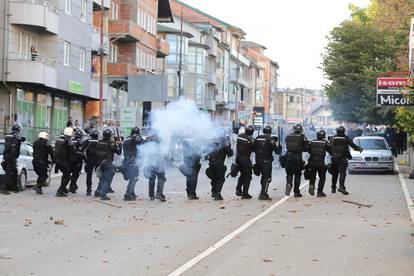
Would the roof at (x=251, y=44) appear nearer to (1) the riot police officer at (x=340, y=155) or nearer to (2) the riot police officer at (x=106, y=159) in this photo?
(1) the riot police officer at (x=340, y=155)

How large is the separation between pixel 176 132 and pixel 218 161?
1.87 meters

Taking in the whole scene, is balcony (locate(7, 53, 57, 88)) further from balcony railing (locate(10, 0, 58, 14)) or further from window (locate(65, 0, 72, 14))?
window (locate(65, 0, 72, 14))

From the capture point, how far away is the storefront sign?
43.7 metres

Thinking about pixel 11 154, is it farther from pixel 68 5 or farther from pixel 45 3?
pixel 68 5

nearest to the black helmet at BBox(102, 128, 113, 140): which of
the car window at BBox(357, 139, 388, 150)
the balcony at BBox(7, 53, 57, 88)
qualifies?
the car window at BBox(357, 139, 388, 150)

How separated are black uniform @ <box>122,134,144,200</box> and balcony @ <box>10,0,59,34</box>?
20.2 metres

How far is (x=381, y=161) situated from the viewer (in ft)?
103

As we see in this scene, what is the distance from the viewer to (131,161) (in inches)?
792

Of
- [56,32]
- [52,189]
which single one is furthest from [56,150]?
[56,32]

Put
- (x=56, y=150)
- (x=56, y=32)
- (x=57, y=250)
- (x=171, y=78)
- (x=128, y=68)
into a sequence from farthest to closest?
(x=171, y=78), (x=128, y=68), (x=56, y=32), (x=56, y=150), (x=57, y=250)

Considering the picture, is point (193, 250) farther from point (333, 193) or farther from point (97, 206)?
point (333, 193)

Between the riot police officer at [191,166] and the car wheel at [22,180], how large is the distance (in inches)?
190

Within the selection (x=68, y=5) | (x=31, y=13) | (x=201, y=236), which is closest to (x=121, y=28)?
(x=68, y=5)

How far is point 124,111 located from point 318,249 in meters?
32.5
